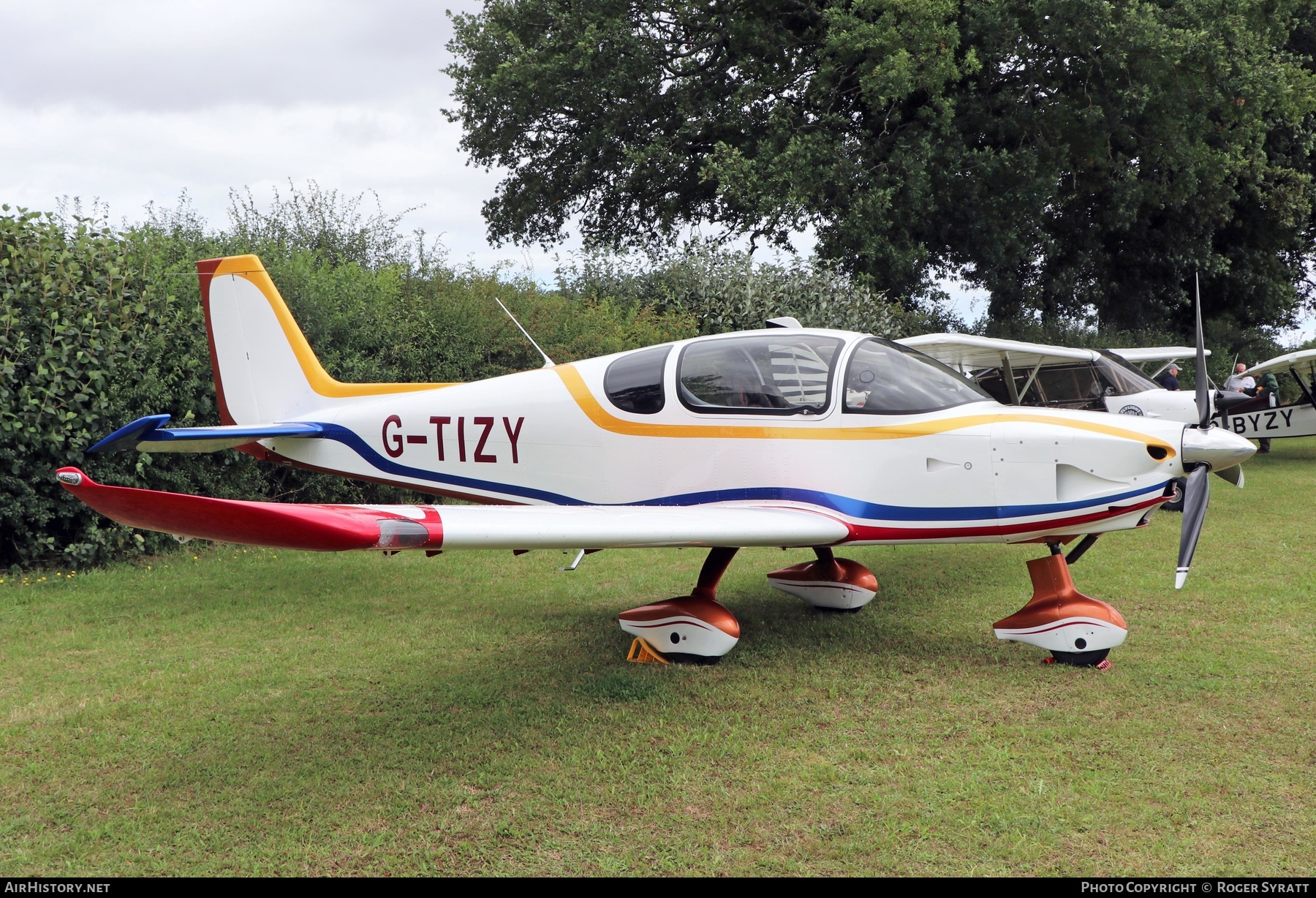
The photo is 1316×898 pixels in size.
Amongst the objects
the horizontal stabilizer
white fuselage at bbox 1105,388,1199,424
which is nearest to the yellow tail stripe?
the horizontal stabilizer

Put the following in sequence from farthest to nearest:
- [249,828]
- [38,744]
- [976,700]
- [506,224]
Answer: [506,224], [976,700], [38,744], [249,828]

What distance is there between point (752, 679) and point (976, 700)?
120 centimetres

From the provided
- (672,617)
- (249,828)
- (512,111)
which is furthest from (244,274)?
(512,111)

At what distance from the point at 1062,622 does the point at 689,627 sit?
212 cm

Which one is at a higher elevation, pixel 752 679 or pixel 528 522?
pixel 528 522

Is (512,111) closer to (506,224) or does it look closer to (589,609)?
(506,224)

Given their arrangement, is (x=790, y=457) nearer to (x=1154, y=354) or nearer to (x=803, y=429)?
(x=803, y=429)

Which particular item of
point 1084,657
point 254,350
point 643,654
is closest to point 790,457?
point 643,654

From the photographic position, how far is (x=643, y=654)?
5.41 m

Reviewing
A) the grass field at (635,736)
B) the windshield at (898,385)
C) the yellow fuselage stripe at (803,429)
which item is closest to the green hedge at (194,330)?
the grass field at (635,736)

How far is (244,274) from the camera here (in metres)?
7.23

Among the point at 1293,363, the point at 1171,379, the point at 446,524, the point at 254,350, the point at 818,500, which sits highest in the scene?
the point at 254,350

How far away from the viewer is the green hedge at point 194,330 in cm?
749

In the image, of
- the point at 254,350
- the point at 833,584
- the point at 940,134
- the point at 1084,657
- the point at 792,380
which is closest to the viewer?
the point at 1084,657
